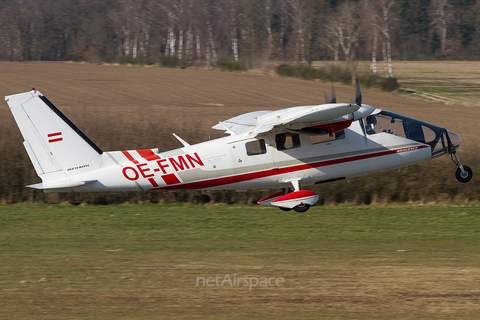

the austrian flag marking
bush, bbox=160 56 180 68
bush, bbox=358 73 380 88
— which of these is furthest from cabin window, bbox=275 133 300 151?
bush, bbox=160 56 180 68

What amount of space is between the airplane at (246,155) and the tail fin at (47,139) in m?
0.03

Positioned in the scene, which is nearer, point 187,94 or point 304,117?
point 304,117

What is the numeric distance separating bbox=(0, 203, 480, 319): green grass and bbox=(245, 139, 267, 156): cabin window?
262cm

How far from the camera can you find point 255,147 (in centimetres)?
1552

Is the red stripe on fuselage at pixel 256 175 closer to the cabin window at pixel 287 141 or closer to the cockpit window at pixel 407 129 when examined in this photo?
the cabin window at pixel 287 141

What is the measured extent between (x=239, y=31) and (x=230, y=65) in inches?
1014

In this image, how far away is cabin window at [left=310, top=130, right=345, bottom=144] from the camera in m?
15.5

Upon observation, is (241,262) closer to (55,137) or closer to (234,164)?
(234,164)

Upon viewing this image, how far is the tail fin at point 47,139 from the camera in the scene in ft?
48.8

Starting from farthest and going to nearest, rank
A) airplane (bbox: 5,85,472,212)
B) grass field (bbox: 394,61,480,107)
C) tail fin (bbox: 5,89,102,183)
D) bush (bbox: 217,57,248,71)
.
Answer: bush (bbox: 217,57,248,71) < grass field (bbox: 394,61,480,107) < airplane (bbox: 5,85,472,212) < tail fin (bbox: 5,89,102,183)

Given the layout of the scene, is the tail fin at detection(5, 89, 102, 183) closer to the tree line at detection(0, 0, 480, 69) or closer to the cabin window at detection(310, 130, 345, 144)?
the cabin window at detection(310, 130, 345, 144)

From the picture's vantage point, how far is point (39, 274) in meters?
12.1

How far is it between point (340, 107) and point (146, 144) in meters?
12.4

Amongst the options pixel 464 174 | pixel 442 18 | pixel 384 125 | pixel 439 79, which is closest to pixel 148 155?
pixel 384 125
